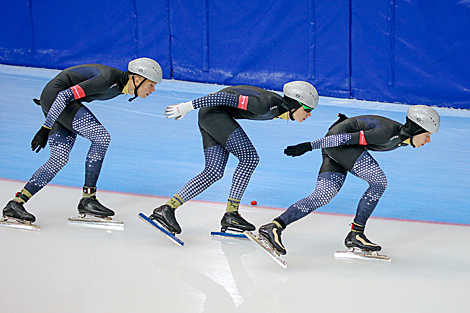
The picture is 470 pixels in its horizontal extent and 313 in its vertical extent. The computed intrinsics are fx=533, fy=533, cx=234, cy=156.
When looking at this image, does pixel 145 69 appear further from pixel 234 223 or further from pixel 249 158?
pixel 234 223

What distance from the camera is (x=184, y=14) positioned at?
34.1 ft

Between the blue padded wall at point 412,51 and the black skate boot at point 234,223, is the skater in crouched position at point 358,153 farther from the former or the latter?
the blue padded wall at point 412,51

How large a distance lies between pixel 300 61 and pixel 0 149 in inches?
219

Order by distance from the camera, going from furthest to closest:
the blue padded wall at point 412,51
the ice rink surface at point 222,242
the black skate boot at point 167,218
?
the blue padded wall at point 412,51 → the black skate boot at point 167,218 → the ice rink surface at point 222,242

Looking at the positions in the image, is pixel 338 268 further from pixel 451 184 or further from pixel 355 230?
pixel 451 184

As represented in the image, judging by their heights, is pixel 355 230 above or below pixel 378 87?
below

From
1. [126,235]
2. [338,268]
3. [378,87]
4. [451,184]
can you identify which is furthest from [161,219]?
[378,87]

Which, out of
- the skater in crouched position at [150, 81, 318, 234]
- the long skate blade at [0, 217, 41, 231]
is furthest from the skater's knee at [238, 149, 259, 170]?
the long skate blade at [0, 217, 41, 231]

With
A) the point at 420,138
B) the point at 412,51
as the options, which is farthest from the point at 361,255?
the point at 412,51

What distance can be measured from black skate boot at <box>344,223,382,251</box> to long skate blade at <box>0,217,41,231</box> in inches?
90.1

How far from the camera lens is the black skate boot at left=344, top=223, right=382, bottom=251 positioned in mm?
3658

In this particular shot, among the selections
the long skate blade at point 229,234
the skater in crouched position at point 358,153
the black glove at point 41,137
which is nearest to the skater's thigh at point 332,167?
the skater in crouched position at point 358,153

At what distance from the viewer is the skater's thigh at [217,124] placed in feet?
12.6

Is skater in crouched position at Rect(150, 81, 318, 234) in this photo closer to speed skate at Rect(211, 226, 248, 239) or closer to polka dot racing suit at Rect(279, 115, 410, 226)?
speed skate at Rect(211, 226, 248, 239)
